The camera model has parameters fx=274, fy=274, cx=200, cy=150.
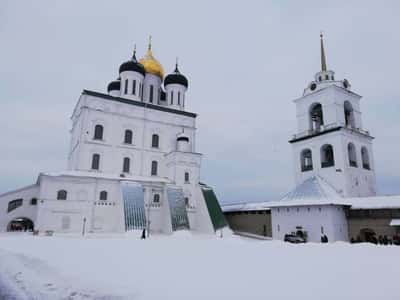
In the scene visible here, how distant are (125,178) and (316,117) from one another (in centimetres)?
2195

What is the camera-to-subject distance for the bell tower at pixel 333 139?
2615 cm

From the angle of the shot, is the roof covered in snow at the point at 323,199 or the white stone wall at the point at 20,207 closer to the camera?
the roof covered in snow at the point at 323,199

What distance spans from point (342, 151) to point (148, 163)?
65.2 feet

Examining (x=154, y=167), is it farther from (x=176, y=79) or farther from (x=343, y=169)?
(x=343, y=169)

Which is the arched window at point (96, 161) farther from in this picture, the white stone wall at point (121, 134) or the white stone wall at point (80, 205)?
the white stone wall at point (80, 205)

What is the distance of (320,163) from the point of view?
27.8 metres

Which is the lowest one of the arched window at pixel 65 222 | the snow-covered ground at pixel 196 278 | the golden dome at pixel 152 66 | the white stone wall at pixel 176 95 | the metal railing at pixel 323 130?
the snow-covered ground at pixel 196 278

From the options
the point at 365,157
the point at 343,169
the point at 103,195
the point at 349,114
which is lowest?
the point at 103,195

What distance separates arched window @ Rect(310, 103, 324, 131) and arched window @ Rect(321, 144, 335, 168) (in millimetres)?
3022

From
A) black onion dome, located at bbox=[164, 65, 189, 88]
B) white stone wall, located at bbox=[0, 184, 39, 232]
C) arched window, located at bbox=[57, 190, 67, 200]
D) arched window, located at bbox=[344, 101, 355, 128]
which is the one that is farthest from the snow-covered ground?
black onion dome, located at bbox=[164, 65, 189, 88]

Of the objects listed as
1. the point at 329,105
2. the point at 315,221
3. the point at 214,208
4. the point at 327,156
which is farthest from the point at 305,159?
the point at 214,208

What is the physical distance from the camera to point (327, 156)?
2911cm

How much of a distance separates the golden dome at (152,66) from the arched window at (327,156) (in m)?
22.7

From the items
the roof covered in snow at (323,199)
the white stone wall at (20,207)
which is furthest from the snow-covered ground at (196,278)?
the white stone wall at (20,207)
